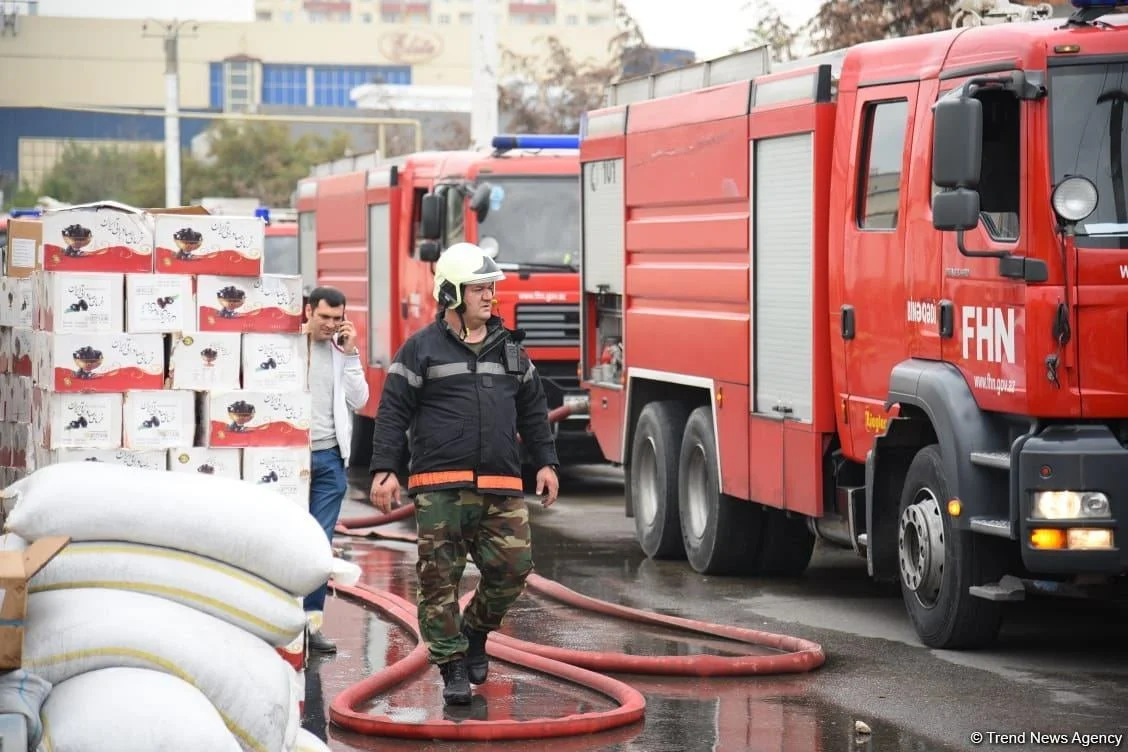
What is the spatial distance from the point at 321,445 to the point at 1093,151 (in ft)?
12.7

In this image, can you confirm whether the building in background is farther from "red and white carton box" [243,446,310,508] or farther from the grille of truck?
"red and white carton box" [243,446,310,508]

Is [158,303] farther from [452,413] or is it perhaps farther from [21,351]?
[452,413]

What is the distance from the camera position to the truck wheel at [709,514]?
41.3 feet

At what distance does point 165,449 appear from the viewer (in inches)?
344

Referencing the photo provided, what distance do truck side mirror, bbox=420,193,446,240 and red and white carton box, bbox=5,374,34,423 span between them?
909 cm

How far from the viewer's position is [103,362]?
859 centimetres

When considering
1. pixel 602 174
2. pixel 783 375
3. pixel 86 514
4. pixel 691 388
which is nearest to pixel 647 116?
pixel 602 174

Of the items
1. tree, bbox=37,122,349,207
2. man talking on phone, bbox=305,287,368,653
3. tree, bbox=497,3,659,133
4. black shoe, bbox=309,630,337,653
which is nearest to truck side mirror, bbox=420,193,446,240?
man talking on phone, bbox=305,287,368,653

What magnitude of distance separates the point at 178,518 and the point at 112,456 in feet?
6.90

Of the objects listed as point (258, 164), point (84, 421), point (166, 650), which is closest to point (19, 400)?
point (84, 421)

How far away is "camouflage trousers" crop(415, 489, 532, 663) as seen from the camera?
862 cm

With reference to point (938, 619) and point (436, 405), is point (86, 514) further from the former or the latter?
point (938, 619)

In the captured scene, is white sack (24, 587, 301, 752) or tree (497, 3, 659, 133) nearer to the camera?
white sack (24, 587, 301, 752)

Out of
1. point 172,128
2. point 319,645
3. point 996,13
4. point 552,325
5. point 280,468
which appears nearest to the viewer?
point 280,468
